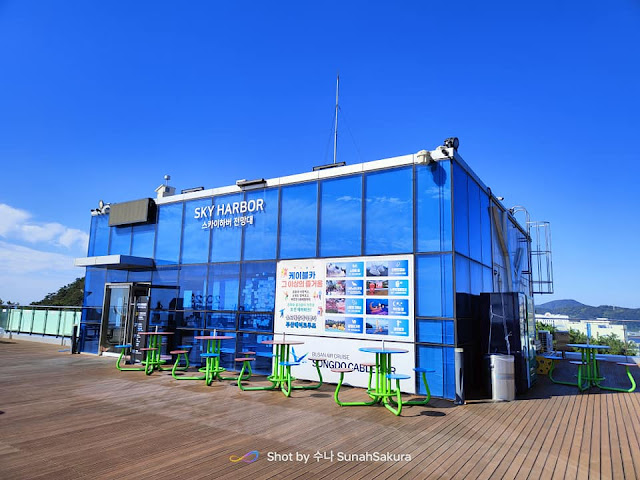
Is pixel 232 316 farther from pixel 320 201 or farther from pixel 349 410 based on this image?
pixel 349 410

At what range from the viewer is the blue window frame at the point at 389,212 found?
8.74 m

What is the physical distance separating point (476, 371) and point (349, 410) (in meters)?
3.72

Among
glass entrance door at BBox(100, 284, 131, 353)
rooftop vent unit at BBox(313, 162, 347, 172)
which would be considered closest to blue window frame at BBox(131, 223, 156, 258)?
glass entrance door at BBox(100, 284, 131, 353)

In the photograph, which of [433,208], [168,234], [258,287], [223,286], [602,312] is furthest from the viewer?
[602,312]

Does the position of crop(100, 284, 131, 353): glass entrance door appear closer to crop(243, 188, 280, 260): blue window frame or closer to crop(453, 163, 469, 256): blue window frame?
crop(243, 188, 280, 260): blue window frame

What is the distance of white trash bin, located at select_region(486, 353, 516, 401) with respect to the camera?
7.70m

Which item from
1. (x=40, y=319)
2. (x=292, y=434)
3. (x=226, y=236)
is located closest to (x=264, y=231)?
(x=226, y=236)

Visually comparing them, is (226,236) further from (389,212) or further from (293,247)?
(389,212)

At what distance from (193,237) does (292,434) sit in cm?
828

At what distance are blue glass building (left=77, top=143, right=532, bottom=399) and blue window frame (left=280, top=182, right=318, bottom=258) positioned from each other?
28mm

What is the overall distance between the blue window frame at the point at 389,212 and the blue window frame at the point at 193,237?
17.3 ft

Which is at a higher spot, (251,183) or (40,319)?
(251,183)

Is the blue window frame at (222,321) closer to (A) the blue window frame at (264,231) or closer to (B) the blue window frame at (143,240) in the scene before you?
(A) the blue window frame at (264,231)

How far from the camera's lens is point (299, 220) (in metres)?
10.3
